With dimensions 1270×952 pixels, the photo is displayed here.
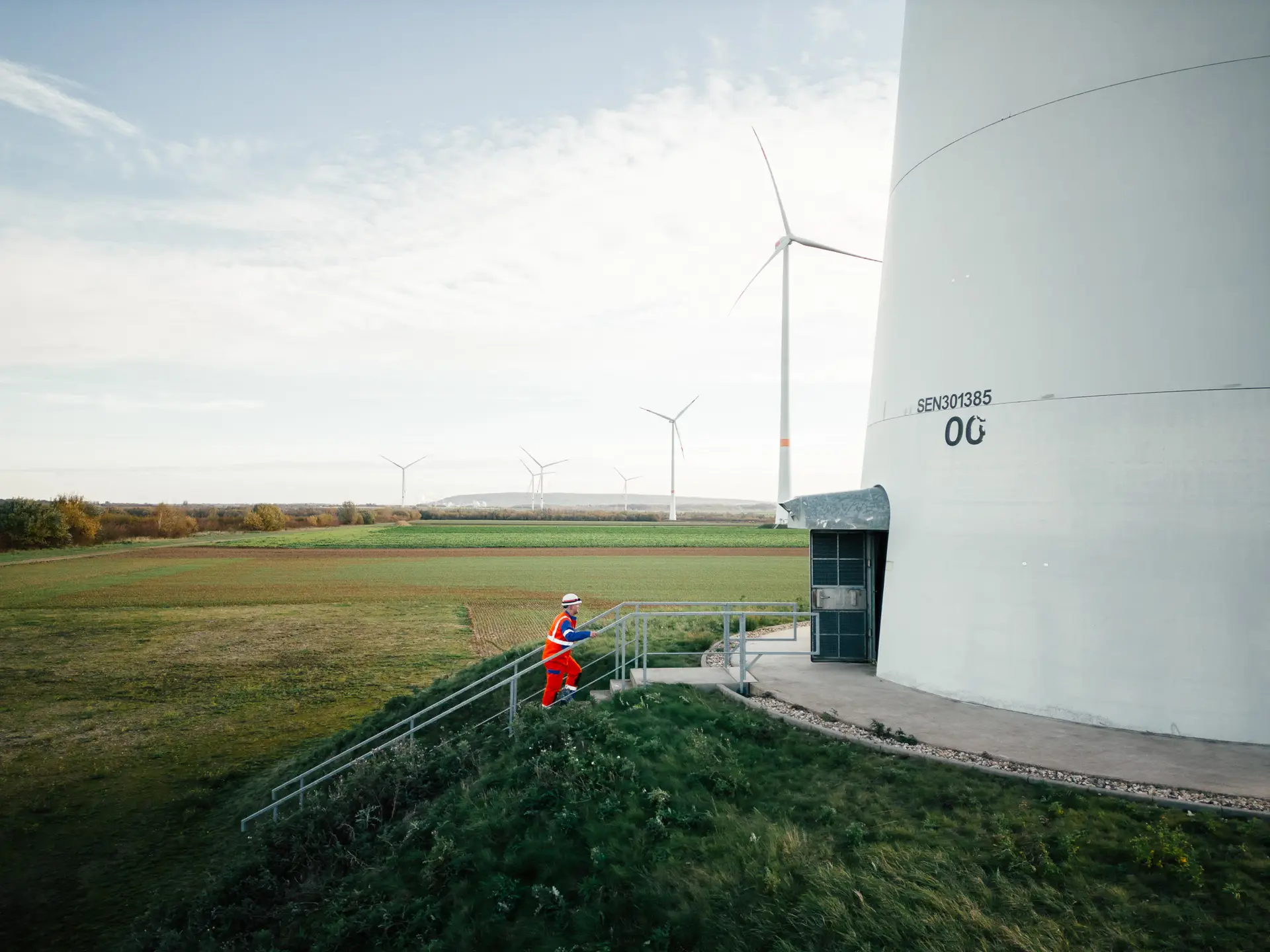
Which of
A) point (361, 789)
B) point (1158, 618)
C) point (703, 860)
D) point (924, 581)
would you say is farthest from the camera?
point (924, 581)

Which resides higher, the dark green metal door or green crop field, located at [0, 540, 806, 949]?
the dark green metal door

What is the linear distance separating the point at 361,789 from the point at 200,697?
10.1 m

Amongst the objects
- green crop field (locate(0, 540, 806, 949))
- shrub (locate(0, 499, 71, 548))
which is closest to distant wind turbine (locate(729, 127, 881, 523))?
green crop field (locate(0, 540, 806, 949))

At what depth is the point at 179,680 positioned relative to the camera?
69.2 feet

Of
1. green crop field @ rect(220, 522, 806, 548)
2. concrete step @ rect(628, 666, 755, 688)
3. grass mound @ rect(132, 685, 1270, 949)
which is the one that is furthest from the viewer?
green crop field @ rect(220, 522, 806, 548)

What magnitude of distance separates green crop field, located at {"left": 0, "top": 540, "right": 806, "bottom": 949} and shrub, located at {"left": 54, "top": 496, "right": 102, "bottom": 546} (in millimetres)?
22284

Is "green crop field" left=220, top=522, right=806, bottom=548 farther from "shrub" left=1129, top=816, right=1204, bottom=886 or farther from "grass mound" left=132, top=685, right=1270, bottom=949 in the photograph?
"shrub" left=1129, top=816, right=1204, bottom=886

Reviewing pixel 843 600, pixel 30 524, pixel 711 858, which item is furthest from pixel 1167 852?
pixel 30 524

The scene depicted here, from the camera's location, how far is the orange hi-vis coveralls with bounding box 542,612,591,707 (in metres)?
12.1

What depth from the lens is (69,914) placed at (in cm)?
1011

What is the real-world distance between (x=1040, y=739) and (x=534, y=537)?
80.2m

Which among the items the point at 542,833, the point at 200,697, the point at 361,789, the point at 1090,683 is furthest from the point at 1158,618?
the point at 200,697

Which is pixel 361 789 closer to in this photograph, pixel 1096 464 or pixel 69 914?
→ pixel 69 914

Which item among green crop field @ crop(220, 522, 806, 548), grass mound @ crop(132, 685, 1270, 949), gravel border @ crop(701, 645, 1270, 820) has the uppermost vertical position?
green crop field @ crop(220, 522, 806, 548)
